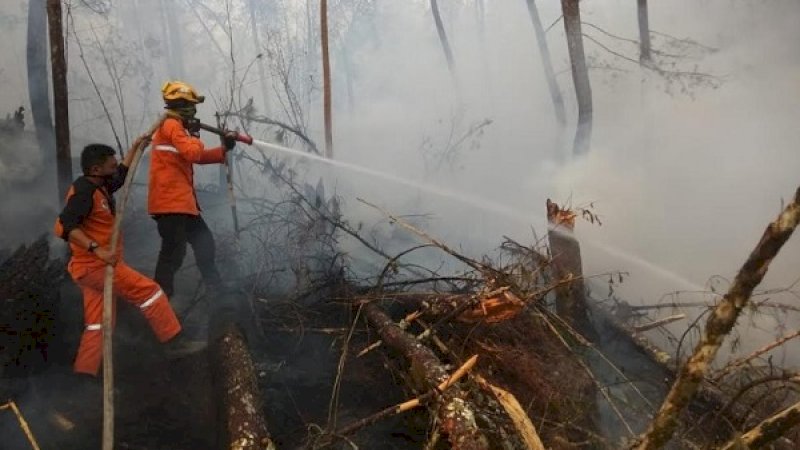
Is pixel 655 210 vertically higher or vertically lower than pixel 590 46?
lower

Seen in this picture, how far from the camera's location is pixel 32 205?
727 centimetres

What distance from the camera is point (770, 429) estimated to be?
5.09 ft

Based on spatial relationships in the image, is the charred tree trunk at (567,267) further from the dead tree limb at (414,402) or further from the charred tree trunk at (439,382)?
the dead tree limb at (414,402)

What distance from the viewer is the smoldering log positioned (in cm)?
262

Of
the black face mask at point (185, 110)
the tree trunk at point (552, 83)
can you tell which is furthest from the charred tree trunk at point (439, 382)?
the tree trunk at point (552, 83)

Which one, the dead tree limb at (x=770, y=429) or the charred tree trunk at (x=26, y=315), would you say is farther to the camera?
the charred tree trunk at (x=26, y=315)

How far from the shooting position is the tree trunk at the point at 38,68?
30.0 feet

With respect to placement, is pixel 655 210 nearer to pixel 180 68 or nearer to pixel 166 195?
pixel 166 195

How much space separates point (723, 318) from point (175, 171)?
161 inches

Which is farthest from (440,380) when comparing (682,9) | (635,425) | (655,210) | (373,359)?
(682,9)

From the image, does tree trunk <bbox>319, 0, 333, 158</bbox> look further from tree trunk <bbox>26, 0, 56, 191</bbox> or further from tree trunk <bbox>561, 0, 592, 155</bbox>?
tree trunk <bbox>26, 0, 56, 191</bbox>

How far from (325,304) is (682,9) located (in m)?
15.1

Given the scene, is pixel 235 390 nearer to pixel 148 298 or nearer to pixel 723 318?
pixel 148 298

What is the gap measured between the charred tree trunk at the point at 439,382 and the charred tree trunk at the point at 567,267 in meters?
1.59
